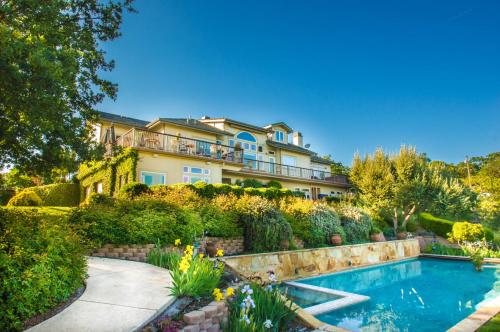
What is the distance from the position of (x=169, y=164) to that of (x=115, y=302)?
1631cm

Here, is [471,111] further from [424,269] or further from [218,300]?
[218,300]

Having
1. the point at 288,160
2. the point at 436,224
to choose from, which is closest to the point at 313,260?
the point at 436,224

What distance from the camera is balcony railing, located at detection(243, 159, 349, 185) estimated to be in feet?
94.7

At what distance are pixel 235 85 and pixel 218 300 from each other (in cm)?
1638

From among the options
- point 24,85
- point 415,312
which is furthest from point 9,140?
point 415,312

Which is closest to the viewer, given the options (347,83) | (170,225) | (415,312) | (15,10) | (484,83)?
(15,10)

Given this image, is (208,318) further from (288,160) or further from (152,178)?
(288,160)

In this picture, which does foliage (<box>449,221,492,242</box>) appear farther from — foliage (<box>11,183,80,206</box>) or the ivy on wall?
foliage (<box>11,183,80,206</box>)

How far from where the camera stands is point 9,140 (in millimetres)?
7902

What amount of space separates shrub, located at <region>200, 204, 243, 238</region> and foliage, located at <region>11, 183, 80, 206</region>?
54.3ft

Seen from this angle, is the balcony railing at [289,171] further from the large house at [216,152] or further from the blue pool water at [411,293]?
the blue pool water at [411,293]

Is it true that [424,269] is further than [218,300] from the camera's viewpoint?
Yes

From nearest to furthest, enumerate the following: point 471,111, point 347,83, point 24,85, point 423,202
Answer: point 24,85 → point 471,111 → point 347,83 → point 423,202

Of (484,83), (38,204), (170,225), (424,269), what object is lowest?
(424,269)
